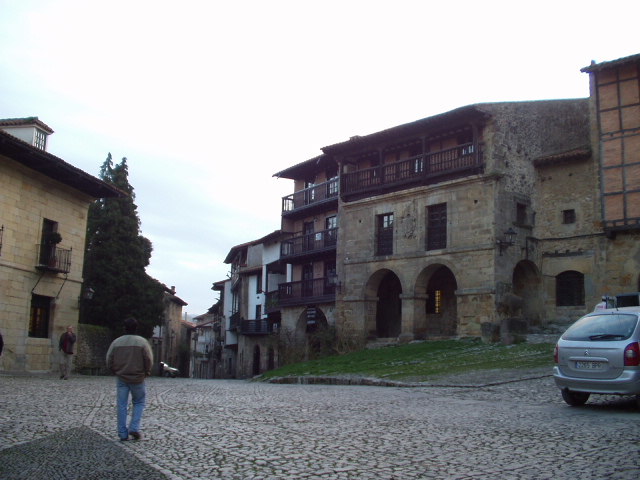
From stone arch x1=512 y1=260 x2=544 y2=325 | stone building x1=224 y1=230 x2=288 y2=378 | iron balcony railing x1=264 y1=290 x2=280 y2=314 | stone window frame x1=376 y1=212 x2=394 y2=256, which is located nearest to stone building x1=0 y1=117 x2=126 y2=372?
stone window frame x1=376 y1=212 x2=394 y2=256

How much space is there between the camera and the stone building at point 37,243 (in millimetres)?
22219

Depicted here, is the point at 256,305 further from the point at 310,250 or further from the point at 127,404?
the point at 127,404

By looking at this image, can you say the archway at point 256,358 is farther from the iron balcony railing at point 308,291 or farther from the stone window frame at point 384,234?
the stone window frame at point 384,234

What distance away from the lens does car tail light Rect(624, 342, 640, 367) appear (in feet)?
32.5

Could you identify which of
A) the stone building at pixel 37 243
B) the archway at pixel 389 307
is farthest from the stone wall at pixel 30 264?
the archway at pixel 389 307

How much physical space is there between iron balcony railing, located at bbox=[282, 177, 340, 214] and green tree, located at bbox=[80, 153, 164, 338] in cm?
859

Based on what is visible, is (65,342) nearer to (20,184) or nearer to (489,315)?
(20,184)

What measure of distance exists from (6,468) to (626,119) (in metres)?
24.0

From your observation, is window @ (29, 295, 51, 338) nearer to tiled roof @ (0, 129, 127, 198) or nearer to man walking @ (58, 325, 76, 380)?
tiled roof @ (0, 129, 127, 198)

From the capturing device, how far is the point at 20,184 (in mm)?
22938

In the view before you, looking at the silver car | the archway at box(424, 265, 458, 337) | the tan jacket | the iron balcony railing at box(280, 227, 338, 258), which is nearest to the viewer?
the tan jacket

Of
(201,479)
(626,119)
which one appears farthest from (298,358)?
(201,479)

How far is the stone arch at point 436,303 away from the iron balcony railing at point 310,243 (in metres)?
6.34

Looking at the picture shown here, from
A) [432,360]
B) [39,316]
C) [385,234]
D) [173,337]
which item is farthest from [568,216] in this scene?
[173,337]
